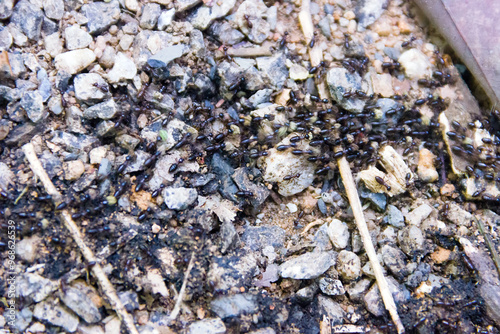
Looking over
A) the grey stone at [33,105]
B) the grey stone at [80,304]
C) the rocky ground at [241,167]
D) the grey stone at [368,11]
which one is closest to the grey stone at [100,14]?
the rocky ground at [241,167]

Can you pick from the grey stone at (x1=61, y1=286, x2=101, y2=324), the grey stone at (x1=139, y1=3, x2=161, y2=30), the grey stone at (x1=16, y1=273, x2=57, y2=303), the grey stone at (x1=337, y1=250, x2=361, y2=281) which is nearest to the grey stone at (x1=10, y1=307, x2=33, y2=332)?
the grey stone at (x1=16, y1=273, x2=57, y2=303)

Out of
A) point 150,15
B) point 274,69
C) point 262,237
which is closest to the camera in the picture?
point 262,237

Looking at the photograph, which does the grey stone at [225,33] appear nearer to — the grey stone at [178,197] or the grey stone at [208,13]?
the grey stone at [208,13]

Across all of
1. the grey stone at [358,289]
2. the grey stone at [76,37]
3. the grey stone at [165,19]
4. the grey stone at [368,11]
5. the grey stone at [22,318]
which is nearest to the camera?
the grey stone at [22,318]

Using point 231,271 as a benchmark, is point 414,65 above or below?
above

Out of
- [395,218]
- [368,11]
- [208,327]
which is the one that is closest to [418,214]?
[395,218]

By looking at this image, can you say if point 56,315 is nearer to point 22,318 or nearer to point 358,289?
point 22,318

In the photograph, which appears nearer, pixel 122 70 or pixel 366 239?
pixel 366 239

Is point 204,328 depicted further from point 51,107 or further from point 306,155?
point 51,107
